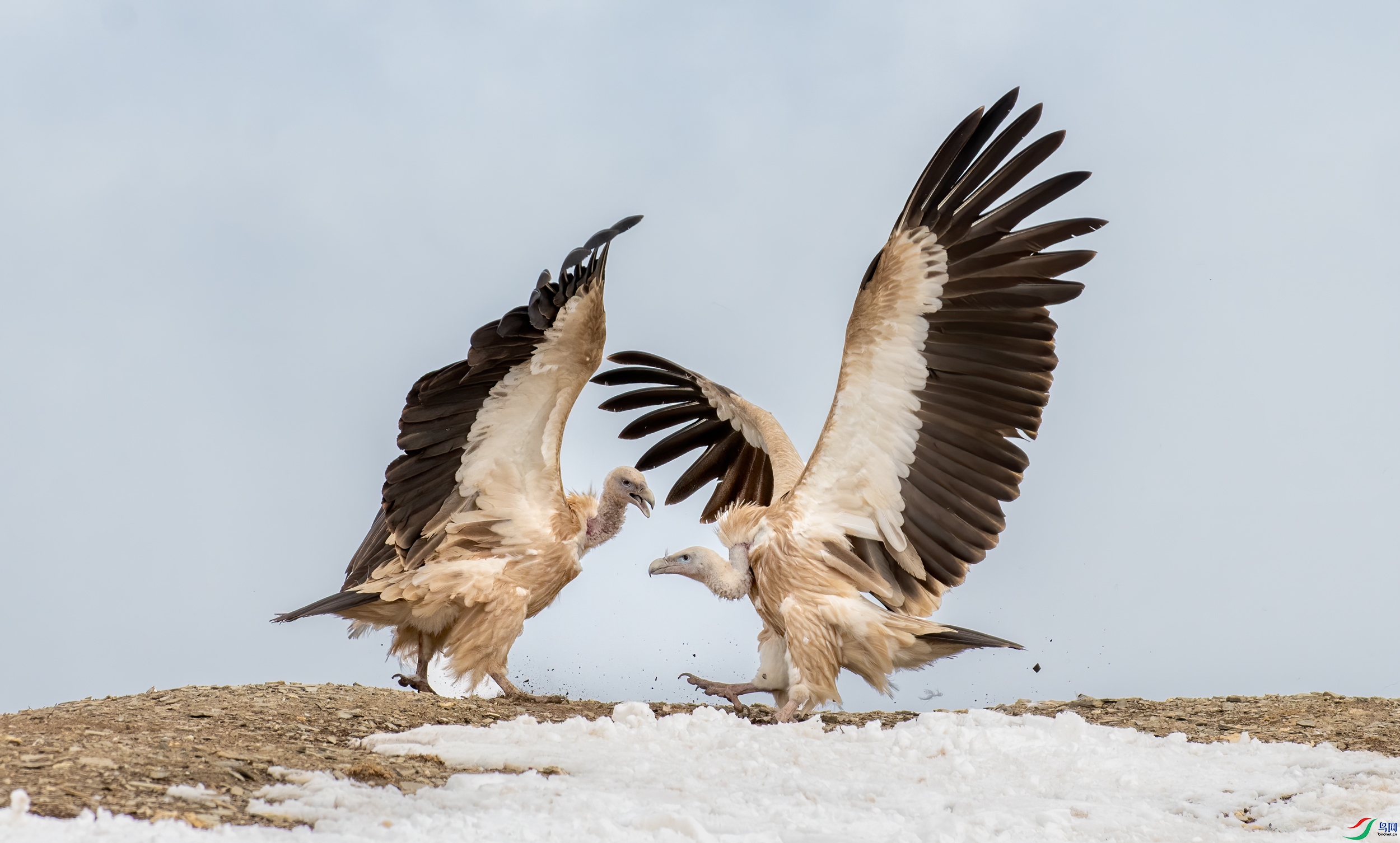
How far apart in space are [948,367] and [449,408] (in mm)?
3553

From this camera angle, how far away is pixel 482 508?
9.01 metres

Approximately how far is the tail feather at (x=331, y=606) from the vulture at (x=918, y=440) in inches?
90.7

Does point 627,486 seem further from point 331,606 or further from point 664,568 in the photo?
point 331,606

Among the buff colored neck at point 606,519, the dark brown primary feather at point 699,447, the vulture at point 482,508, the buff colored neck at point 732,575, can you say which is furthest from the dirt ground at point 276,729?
the dark brown primary feather at point 699,447

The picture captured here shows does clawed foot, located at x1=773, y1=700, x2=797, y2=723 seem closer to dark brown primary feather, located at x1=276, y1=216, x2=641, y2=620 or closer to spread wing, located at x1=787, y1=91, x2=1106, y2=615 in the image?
spread wing, located at x1=787, y1=91, x2=1106, y2=615

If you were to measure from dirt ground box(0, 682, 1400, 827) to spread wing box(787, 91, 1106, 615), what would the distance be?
138 cm

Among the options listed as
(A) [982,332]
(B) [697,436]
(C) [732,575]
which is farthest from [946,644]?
(B) [697,436]

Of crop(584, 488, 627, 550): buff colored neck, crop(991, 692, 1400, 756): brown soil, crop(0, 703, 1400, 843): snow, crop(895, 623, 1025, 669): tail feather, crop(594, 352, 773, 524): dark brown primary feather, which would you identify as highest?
crop(594, 352, 773, 524): dark brown primary feather

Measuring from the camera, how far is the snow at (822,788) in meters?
4.86

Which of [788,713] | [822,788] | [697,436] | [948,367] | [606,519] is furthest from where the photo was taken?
[697,436]

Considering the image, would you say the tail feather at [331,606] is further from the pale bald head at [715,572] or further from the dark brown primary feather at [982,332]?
the dark brown primary feather at [982,332]

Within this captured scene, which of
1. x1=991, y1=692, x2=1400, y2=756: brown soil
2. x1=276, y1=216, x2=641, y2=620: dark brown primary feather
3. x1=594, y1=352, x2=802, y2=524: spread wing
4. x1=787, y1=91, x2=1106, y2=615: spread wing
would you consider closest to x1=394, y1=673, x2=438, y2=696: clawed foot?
x1=276, y1=216, x2=641, y2=620: dark brown primary feather

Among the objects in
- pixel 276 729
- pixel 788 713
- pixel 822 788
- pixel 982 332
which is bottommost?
pixel 822 788

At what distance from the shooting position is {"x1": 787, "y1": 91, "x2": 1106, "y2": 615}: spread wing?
789cm
